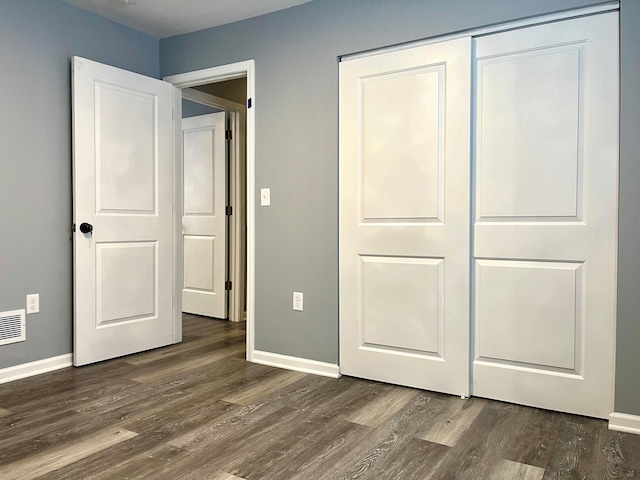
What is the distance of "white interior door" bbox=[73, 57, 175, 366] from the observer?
323cm

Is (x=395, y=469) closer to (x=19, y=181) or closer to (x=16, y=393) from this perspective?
(x=16, y=393)

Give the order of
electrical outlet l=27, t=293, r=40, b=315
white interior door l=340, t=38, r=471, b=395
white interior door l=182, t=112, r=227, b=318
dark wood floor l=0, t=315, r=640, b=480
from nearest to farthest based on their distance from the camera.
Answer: dark wood floor l=0, t=315, r=640, b=480
white interior door l=340, t=38, r=471, b=395
electrical outlet l=27, t=293, r=40, b=315
white interior door l=182, t=112, r=227, b=318

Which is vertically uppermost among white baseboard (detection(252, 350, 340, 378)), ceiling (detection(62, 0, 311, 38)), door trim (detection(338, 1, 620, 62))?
ceiling (detection(62, 0, 311, 38))

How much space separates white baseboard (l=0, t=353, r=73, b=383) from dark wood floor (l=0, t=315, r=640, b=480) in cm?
10

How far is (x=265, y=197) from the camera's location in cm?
335

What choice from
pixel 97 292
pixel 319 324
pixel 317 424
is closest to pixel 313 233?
pixel 319 324

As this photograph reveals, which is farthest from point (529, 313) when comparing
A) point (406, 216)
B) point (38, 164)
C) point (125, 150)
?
point (38, 164)

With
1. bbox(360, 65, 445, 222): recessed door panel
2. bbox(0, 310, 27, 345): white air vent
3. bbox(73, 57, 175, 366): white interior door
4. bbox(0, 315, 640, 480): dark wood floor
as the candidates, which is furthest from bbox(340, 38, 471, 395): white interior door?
bbox(0, 310, 27, 345): white air vent

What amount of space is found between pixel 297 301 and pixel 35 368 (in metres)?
1.64

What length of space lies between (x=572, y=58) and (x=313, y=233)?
1.68m

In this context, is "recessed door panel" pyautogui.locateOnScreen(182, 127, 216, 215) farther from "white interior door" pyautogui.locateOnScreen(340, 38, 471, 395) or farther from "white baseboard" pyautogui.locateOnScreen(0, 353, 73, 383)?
"white interior door" pyautogui.locateOnScreen(340, 38, 471, 395)

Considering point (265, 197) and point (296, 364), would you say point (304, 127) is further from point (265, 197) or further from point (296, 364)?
point (296, 364)

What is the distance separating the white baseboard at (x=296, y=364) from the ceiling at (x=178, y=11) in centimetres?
223

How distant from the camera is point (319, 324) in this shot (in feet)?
10.4
